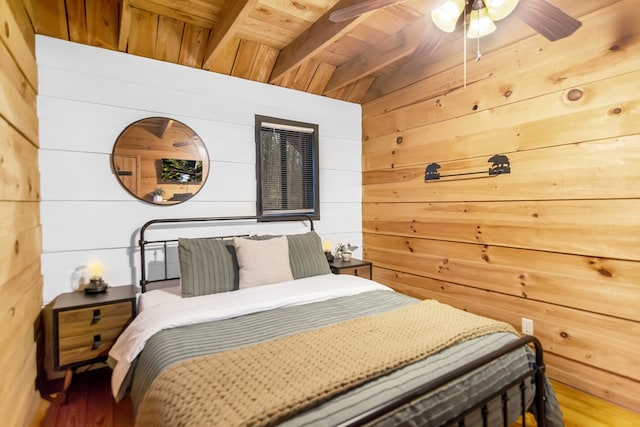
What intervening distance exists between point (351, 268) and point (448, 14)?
217 cm

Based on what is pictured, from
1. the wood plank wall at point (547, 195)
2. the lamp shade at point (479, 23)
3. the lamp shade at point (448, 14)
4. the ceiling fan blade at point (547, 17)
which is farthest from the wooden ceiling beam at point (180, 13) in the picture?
the ceiling fan blade at point (547, 17)

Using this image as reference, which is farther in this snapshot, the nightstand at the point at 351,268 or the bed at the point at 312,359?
the nightstand at the point at 351,268

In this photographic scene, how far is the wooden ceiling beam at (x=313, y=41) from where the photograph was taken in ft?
7.23

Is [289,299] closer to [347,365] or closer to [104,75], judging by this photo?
[347,365]

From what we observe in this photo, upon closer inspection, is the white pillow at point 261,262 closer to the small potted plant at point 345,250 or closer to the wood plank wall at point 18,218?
the small potted plant at point 345,250

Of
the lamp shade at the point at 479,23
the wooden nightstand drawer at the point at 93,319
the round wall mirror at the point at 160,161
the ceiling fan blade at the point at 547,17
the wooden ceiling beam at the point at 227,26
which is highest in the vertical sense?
the wooden ceiling beam at the point at 227,26

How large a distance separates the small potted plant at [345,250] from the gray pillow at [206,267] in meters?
1.27

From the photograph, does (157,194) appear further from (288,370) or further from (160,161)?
(288,370)

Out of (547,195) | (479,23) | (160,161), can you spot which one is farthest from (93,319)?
(547,195)

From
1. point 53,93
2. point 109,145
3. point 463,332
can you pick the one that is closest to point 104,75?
point 53,93

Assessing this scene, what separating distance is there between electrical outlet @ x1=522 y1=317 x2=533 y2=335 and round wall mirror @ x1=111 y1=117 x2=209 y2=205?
2.73 m

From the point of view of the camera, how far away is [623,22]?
1.89 metres

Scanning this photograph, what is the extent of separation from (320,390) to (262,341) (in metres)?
0.53

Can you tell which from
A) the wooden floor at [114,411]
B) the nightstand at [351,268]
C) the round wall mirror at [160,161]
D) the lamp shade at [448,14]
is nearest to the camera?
the lamp shade at [448,14]
